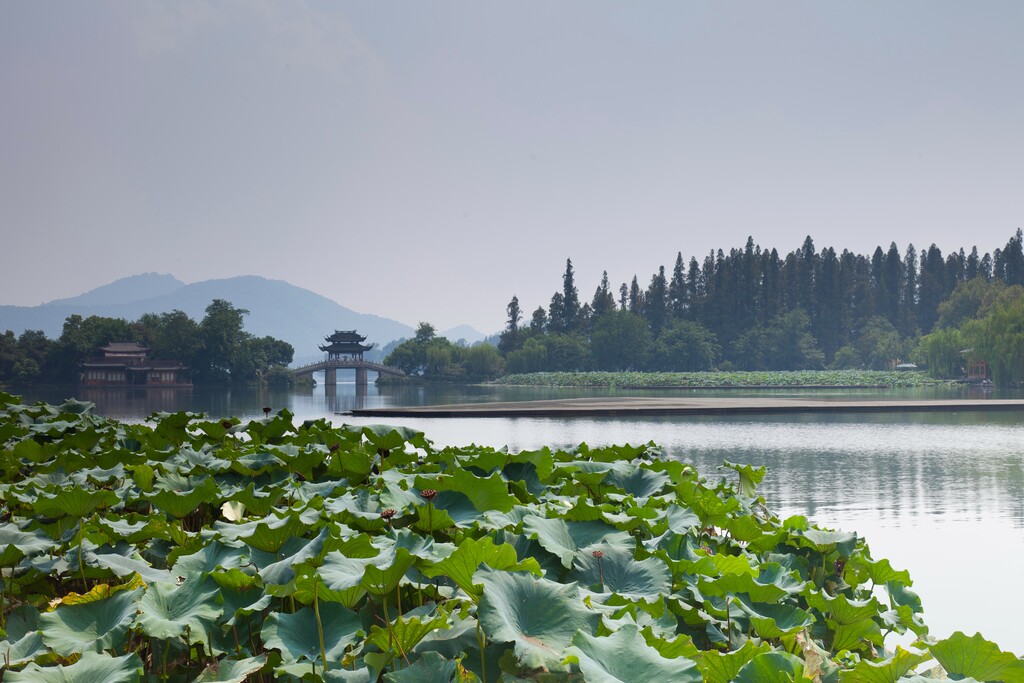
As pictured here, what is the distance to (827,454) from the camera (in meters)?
9.27

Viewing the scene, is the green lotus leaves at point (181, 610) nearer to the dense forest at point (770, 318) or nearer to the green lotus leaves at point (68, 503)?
the green lotus leaves at point (68, 503)

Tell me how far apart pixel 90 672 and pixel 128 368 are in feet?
157

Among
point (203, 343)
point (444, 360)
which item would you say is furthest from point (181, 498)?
point (444, 360)

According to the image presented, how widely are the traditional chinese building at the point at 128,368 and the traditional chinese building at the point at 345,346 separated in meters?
11.2

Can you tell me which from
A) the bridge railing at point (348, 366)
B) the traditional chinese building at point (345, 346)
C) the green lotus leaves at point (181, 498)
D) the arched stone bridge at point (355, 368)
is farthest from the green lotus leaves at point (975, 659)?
the traditional chinese building at point (345, 346)

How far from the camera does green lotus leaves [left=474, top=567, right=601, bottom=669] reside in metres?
1.04

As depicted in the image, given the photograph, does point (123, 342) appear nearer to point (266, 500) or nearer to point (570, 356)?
point (570, 356)

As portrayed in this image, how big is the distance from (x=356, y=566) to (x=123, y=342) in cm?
5000

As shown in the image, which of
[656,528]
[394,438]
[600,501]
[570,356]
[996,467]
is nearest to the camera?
[656,528]

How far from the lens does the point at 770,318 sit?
2189 inches

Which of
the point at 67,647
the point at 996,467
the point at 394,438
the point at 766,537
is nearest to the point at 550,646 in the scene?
the point at 67,647

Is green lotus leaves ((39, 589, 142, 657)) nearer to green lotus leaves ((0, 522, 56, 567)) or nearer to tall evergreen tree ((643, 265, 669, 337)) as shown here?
green lotus leaves ((0, 522, 56, 567))

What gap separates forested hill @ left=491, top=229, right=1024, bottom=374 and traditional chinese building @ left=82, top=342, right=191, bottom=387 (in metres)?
21.1

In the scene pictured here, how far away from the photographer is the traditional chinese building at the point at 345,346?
55.8m
